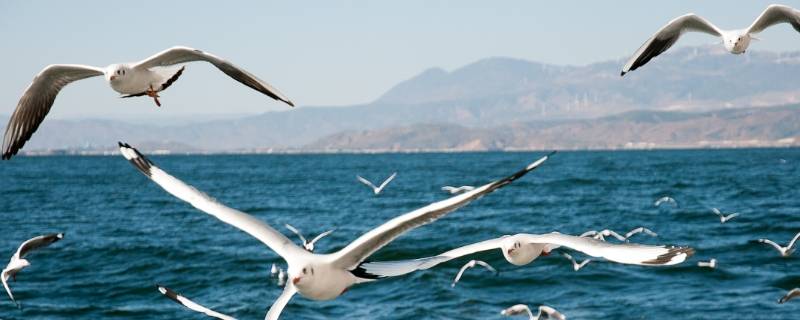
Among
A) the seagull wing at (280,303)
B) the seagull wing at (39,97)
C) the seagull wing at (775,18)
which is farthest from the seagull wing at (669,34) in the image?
the seagull wing at (39,97)

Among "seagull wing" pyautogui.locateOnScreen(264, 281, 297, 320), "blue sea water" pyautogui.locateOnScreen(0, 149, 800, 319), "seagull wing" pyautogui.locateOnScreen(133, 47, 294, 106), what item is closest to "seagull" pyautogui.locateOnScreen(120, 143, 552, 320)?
"seagull wing" pyautogui.locateOnScreen(264, 281, 297, 320)

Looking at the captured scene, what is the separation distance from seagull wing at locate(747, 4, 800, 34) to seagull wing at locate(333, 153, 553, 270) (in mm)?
7356

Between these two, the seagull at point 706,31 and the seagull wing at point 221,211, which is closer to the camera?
the seagull wing at point 221,211

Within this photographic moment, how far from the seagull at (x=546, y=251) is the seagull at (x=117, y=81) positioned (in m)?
2.43

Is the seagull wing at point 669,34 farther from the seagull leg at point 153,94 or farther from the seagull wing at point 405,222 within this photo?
the seagull wing at point 405,222

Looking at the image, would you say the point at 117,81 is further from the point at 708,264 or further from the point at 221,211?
the point at 708,264

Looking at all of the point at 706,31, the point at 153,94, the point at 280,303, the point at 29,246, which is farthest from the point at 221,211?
the point at 706,31

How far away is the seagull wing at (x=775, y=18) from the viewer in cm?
1448

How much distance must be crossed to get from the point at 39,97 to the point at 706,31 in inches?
370

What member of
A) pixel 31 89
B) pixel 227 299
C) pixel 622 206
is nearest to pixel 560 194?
pixel 622 206

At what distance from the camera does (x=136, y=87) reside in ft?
38.2

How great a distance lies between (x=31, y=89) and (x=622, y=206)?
160 feet

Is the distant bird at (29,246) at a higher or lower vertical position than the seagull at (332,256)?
lower

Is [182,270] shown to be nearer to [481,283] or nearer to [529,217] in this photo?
[481,283]
